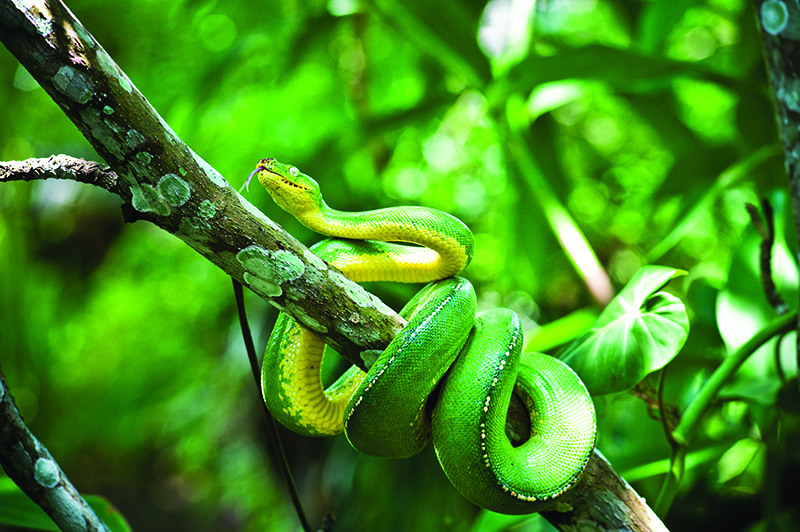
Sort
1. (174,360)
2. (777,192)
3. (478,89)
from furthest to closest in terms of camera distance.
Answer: (174,360)
(478,89)
(777,192)

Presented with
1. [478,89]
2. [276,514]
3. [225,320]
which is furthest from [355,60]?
[276,514]

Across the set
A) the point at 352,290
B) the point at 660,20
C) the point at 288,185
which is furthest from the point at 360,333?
the point at 660,20

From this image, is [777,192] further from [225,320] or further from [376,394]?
[225,320]

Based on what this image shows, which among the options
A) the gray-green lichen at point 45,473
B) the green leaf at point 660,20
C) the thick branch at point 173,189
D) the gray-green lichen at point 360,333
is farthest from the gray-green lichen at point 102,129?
the green leaf at point 660,20

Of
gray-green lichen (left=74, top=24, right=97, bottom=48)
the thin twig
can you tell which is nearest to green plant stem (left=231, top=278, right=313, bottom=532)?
Answer: gray-green lichen (left=74, top=24, right=97, bottom=48)

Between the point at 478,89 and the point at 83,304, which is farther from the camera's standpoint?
the point at 83,304

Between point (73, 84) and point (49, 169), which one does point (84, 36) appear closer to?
point (73, 84)

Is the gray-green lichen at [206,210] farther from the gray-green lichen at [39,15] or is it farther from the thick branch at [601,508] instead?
the thick branch at [601,508]
